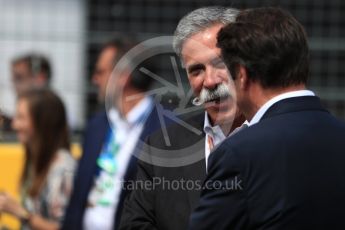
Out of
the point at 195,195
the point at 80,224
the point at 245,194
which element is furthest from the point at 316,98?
the point at 80,224

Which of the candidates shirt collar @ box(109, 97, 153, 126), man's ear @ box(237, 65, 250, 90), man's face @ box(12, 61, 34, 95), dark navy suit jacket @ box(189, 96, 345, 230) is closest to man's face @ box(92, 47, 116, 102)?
shirt collar @ box(109, 97, 153, 126)

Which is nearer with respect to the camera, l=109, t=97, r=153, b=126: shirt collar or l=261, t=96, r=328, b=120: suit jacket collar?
l=261, t=96, r=328, b=120: suit jacket collar

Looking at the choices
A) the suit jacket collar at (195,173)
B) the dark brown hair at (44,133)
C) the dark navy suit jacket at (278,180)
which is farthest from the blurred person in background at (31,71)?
the dark navy suit jacket at (278,180)

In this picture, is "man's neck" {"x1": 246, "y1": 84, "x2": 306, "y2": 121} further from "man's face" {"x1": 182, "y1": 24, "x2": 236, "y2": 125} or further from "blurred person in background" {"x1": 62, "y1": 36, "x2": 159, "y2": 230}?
"blurred person in background" {"x1": 62, "y1": 36, "x2": 159, "y2": 230}

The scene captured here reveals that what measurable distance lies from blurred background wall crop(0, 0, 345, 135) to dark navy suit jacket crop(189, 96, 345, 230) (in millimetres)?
5546

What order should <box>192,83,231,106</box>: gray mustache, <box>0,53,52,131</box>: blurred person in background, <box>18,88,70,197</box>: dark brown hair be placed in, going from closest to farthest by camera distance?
<box>192,83,231,106</box>: gray mustache < <box>18,88,70,197</box>: dark brown hair < <box>0,53,52,131</box>: blurred person in background

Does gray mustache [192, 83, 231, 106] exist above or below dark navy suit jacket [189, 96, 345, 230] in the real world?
above

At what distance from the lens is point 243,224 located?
9.65 ft

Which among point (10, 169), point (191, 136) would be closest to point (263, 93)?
point (191, 136)

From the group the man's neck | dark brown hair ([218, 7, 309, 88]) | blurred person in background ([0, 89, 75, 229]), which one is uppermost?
dark brown hair ([218, 7, 309, 88])

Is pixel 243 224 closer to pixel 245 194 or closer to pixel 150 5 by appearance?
pixel 245 194

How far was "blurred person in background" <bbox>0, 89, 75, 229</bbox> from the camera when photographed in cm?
579

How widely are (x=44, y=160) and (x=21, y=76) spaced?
1.84m

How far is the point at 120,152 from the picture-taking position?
5.30 meters
